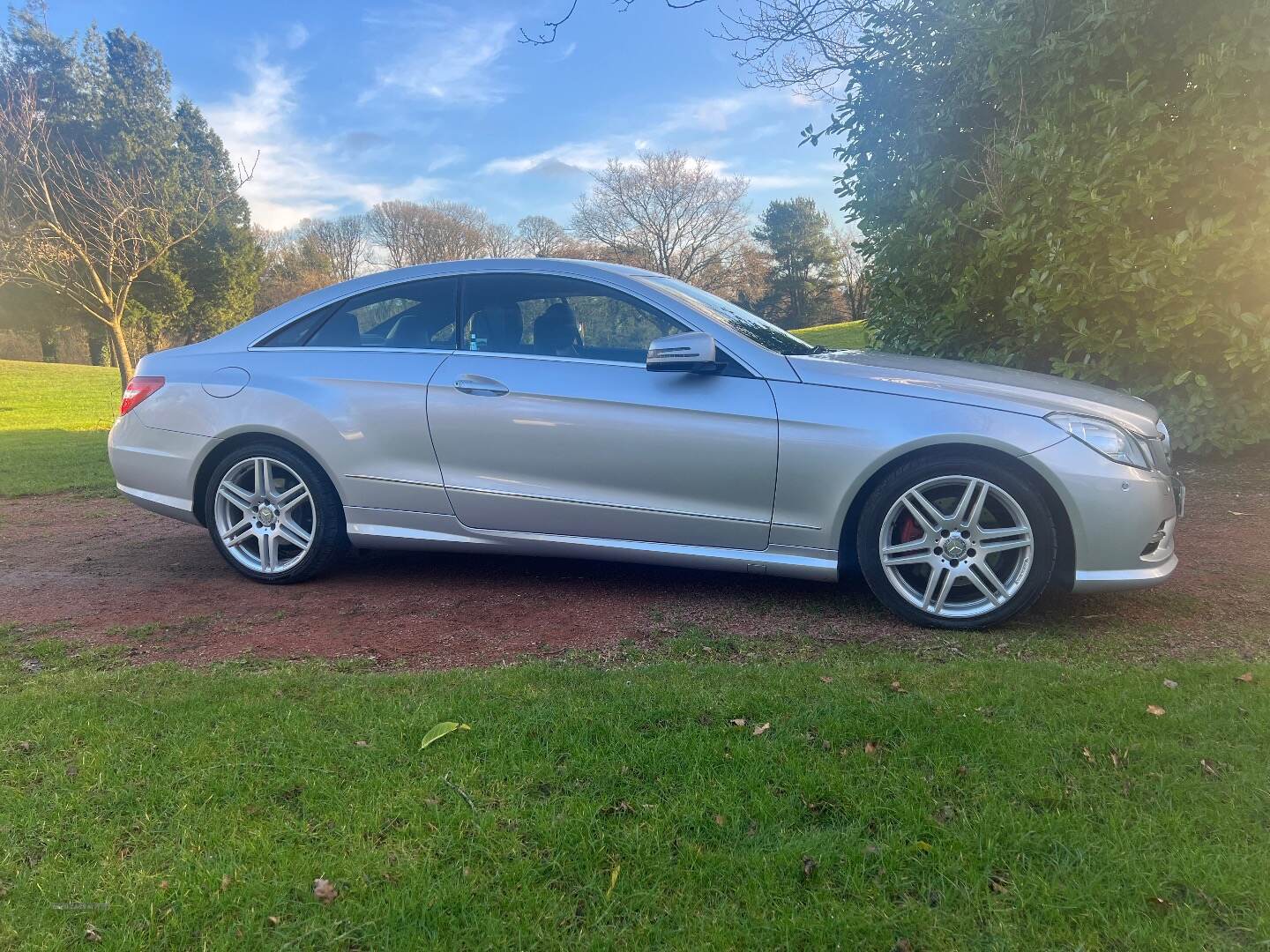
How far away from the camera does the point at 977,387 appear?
3627 mm

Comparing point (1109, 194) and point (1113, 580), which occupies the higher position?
point (1109, 194)

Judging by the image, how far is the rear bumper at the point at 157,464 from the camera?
175 inches

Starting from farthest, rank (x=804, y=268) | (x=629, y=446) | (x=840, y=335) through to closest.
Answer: (x=804, y=268)
(x=840, y=335)
(x=629, y=446)

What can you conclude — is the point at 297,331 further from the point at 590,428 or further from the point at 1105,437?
the point at 1105,437

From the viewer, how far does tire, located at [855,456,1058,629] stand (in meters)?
3.46

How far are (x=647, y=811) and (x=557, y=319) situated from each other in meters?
2.63

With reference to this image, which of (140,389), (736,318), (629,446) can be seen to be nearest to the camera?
(629,446)

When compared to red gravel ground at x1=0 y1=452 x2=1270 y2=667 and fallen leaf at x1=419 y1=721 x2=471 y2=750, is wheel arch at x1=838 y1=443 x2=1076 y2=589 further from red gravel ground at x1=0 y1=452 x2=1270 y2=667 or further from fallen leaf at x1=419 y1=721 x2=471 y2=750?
fallen leaf at x1=419 y1=721 x2=471 y2=750

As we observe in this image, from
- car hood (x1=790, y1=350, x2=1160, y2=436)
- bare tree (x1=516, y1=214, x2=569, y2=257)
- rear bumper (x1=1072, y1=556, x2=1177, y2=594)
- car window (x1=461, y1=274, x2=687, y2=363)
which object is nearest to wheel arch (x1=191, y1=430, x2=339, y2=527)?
car window (x1=461, y1=274, x2=687, y2=363)

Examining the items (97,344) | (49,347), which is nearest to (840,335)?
(97,344)

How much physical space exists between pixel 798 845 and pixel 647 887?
385 millimetres

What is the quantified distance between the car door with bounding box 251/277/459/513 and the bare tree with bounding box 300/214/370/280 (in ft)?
138

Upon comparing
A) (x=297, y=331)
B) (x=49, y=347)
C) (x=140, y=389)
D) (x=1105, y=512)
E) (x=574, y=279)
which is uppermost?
(x=49, y=347)

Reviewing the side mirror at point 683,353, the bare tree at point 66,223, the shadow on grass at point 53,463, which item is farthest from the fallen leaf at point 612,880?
the bare tree at point 66,223
